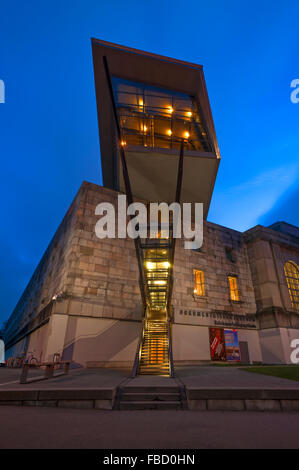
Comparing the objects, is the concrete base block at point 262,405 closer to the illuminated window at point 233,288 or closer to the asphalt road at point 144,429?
the asphalt road at point 144,429

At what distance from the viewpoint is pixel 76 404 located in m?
5.08

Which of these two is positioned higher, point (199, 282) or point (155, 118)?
point (155, 118)

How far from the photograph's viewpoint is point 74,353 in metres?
13.5

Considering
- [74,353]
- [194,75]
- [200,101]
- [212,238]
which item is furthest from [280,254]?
[74,353]

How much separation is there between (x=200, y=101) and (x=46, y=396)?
23946 millimetres

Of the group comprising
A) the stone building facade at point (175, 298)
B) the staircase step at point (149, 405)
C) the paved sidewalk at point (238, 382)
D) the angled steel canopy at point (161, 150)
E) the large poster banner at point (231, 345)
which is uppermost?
the angled steel canopy at point (161, 150)

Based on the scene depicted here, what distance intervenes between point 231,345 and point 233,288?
4957 millimetres

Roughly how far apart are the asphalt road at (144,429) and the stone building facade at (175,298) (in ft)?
32.2

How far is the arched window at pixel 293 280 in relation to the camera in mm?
22302

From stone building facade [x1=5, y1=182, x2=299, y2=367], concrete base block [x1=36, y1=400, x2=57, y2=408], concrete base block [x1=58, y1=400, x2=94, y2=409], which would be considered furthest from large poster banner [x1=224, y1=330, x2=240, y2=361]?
concrete base block [x1=36, y1=400, x2=57, y2=408]

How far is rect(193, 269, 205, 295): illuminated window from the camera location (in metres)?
19.4

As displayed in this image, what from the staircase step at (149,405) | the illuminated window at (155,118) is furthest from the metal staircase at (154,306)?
the illuminated window at (155,118)

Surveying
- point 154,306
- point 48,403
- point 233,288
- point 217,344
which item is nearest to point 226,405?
point 48,403

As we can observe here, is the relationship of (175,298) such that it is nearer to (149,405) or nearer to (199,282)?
(199,282)
